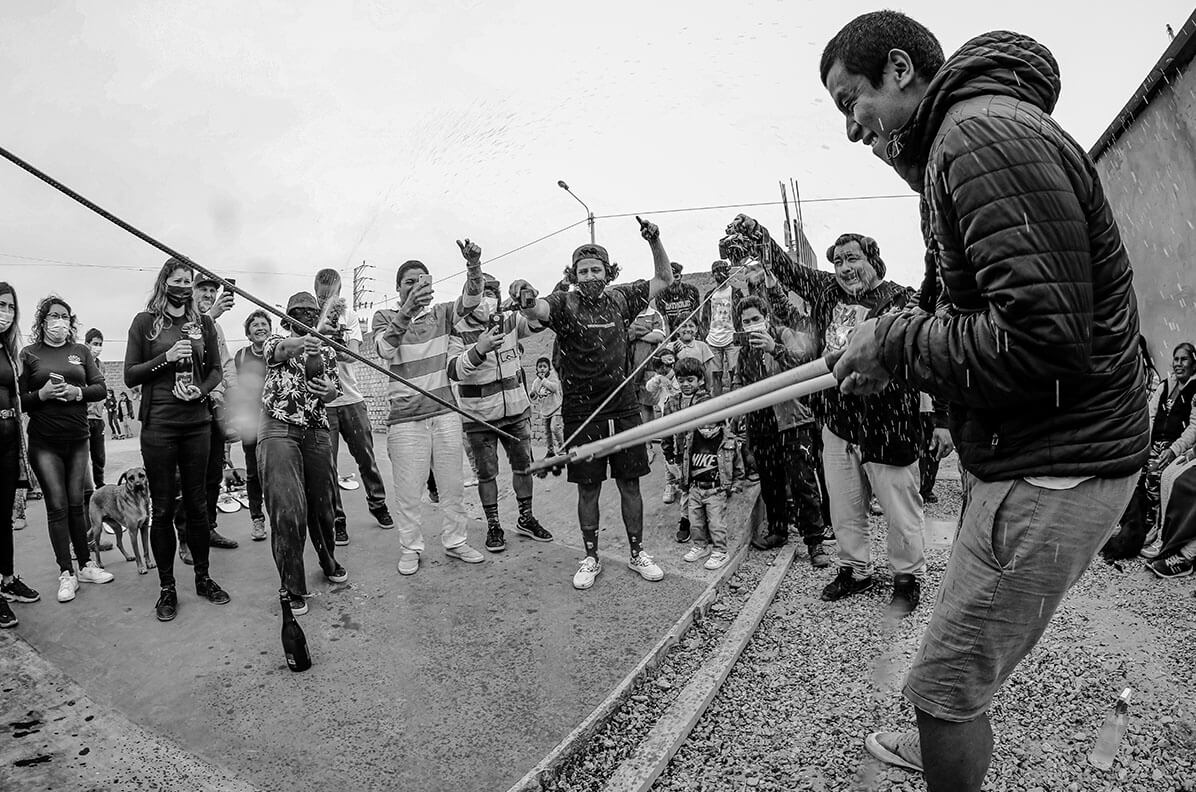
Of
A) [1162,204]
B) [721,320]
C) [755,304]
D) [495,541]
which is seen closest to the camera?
[755,304]

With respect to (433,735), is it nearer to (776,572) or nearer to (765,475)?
(776,572)

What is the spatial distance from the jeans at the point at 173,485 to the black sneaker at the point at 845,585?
4.11m

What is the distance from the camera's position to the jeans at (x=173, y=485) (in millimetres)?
4242

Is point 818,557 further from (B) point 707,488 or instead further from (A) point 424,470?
(A) point 424,470

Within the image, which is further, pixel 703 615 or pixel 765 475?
pixel 765 475

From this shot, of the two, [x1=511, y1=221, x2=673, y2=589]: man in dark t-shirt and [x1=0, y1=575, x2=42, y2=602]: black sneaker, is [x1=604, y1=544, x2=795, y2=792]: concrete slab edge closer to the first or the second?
[x1=511, y1=221, x2=673, y2=589]: man in dark t-shirt

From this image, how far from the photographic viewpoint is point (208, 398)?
183 inches

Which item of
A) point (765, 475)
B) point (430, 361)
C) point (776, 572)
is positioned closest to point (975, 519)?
point (776, 572)

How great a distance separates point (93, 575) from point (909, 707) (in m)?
5.42

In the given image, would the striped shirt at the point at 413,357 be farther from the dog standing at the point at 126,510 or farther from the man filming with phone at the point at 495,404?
the dog standing at the point at 126,510

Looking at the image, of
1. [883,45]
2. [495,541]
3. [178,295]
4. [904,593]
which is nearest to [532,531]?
[495,541]

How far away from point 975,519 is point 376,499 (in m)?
5.50

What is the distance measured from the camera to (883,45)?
5.89 feet

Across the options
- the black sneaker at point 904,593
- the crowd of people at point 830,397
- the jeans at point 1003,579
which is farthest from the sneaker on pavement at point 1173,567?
the jeans at point 1003,579
